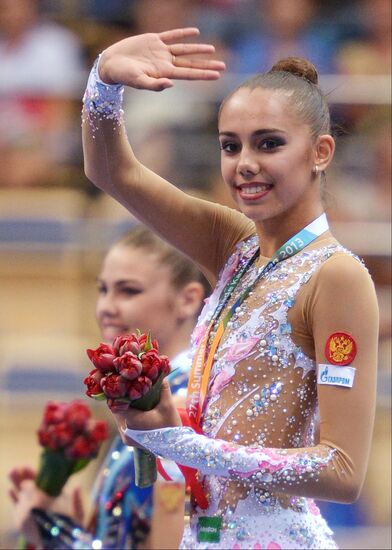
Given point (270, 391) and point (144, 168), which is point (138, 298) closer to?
point (144, 168)

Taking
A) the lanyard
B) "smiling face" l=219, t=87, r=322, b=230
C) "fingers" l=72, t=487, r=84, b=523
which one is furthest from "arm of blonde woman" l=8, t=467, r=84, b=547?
"smiling face" l=219, t=87, r=322, b=230

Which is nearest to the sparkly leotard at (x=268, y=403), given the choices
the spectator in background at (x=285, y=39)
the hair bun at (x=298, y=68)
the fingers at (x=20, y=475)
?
the hair bun at (x=298, y=68)

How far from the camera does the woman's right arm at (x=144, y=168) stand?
2461 mm

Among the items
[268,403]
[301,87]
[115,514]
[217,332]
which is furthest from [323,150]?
[115,514]

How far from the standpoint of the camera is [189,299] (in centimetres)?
392

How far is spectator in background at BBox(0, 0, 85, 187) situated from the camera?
5.58 meters

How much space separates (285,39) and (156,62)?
3.66 m

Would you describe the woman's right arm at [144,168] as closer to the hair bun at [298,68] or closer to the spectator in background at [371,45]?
the hair bun at [298,68]

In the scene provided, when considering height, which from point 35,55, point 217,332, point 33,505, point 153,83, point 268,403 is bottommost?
point 33,505

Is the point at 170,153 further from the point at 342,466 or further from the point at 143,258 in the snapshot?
the point at 342,466

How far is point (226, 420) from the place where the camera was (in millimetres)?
2477

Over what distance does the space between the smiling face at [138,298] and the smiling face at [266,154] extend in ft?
4.56

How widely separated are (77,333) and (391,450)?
5.00 feet

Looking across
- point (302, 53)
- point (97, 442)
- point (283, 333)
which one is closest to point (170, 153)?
point (302, 53)
